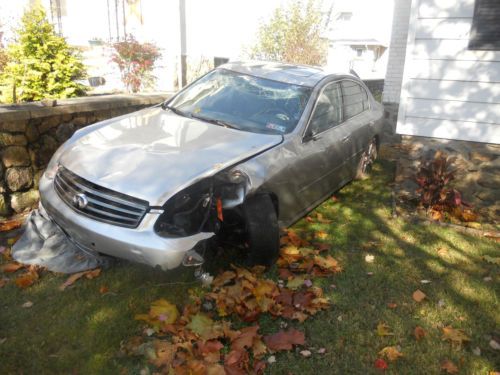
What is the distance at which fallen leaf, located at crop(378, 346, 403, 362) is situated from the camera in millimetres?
2957

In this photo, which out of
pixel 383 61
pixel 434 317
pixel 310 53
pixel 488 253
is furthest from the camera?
pixel 383 61

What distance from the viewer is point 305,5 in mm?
15273

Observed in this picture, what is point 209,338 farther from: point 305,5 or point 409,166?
point 305,5

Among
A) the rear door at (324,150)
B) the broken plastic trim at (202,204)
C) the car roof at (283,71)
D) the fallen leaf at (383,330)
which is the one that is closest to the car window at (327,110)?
the rear door at (324,150)

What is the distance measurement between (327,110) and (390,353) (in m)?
2.78

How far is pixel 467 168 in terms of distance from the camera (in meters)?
5.74

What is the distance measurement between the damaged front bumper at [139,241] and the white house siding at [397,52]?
6.89 metres

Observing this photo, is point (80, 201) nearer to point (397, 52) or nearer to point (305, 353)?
point (305, 353)

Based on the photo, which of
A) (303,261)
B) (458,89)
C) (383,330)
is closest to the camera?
(383,330)

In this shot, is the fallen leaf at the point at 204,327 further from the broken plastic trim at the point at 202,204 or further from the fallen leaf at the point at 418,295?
the fallen leaf at the point at 418,295

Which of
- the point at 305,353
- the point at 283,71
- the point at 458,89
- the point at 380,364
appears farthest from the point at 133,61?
the point at 380,364

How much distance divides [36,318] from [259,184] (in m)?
1.91

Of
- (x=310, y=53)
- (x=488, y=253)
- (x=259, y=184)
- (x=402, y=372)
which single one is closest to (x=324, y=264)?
(x=259, y=184)

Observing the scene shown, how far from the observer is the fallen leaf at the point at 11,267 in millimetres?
3715
